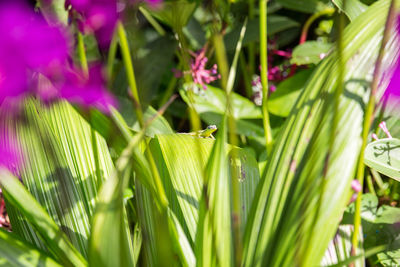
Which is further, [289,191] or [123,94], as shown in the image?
[123,94]

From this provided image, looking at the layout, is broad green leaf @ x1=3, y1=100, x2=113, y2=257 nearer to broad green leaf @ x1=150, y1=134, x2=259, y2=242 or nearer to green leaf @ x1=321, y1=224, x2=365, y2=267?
broad green leaf @ x1=150, y1=134, x2=259, y2=242

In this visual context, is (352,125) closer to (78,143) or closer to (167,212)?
(167,212)

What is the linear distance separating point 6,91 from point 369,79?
0.38 metres

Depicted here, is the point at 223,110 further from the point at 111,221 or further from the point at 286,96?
the point at 111,221

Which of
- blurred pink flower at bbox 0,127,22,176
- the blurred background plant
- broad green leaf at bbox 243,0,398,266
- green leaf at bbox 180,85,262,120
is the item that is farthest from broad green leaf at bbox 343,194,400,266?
blurred pink flower at bbox 0,127,22,176

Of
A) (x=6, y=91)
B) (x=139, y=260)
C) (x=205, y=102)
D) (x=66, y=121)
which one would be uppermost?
(x=6, y=91)

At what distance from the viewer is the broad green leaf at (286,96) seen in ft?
3.24

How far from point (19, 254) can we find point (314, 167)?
329 millimetres

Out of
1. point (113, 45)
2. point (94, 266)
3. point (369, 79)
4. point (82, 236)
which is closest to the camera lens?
point (94, 266)

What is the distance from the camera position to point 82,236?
68 cm

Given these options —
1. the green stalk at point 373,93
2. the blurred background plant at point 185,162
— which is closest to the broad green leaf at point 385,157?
the blurred background plant at point 185,162

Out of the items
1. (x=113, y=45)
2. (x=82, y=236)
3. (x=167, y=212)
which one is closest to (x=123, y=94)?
(x=113, y=45)

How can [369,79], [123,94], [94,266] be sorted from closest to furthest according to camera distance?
1. [94,266]
2. [369,79]
3. [123,94]

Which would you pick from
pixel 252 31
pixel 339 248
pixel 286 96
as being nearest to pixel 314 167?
pixel 339 248
